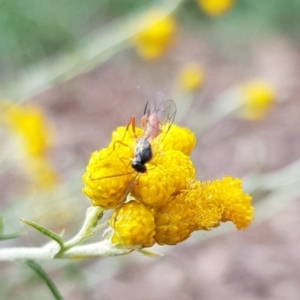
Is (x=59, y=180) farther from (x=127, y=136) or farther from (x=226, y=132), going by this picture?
(x=226, y=132)

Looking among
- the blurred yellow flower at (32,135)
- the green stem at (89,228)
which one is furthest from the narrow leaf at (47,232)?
the blurred yellow flower at (32,135)

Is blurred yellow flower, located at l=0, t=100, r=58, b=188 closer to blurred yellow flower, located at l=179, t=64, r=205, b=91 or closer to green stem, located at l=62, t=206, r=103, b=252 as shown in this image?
blurred yellow flower, located at l=179, t=64, r=205, b=91

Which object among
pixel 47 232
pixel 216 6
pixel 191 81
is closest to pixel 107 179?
pixel 47 232

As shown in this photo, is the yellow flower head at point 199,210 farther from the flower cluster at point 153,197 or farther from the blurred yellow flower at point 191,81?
the blurred yellow flower at point 191,81

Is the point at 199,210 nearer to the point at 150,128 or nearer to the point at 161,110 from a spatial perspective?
the point at 150,128

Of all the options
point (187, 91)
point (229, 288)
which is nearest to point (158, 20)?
point (187, 91)
